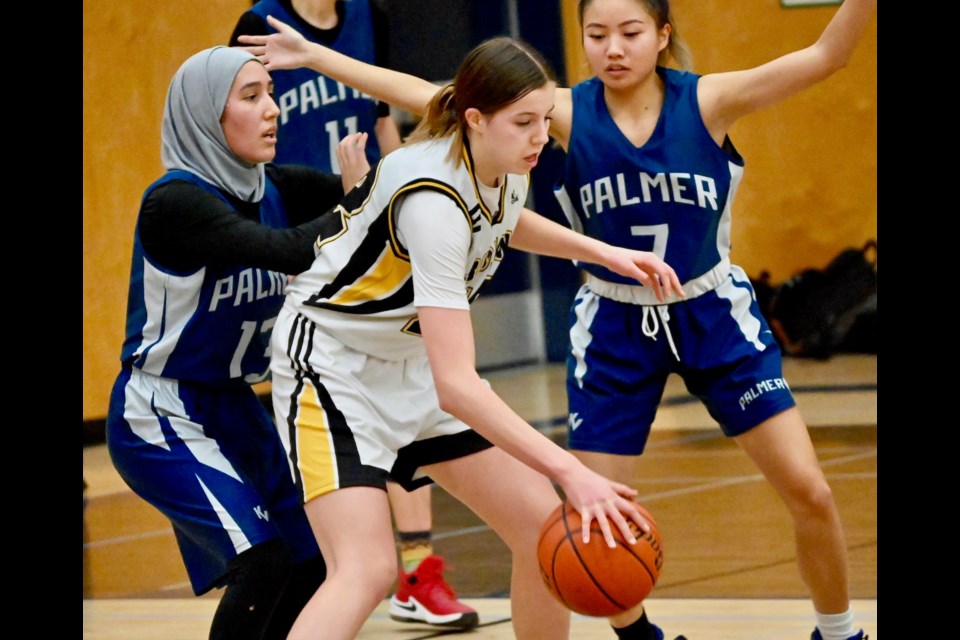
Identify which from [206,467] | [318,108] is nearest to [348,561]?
[206,467]

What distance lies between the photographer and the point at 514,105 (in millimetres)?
2977

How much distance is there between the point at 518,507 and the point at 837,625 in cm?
103

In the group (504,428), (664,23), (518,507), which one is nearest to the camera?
(504,428)

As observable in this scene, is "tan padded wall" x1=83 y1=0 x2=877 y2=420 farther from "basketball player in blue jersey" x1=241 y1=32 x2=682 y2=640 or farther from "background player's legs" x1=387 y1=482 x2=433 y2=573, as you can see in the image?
"basketball player in blue jersey" x1=241 y1=32 x2=682 y2=640

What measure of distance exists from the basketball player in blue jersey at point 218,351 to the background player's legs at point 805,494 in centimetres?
115

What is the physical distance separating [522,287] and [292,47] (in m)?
Result: 7.60

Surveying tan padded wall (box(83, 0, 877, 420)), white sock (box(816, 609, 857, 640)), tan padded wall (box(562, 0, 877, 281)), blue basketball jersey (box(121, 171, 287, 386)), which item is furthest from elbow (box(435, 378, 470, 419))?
tan padded wall (box(562, 0, 877, 281))

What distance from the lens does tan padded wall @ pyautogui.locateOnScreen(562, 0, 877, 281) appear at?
1108 cm

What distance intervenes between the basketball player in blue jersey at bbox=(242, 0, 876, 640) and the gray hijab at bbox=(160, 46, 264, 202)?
0.94ft

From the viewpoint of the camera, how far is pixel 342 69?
145 inches

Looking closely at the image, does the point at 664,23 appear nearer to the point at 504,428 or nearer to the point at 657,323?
the point at 657,323
